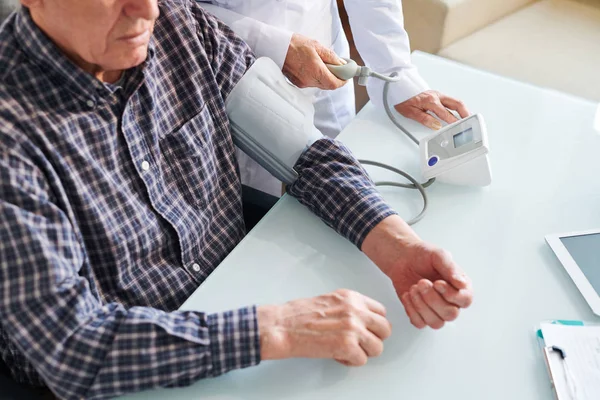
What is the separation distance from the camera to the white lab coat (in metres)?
1.33

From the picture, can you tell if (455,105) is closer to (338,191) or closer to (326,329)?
(338,191)

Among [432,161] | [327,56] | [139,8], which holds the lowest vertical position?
[432,161]

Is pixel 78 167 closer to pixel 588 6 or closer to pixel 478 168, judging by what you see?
pixel 478 168

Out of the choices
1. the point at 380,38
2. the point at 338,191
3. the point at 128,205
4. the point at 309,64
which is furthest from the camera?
the point at 380,38

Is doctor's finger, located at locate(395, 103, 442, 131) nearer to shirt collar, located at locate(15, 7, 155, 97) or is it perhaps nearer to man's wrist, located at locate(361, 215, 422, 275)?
man's wrist, located at locate(361, 215, 422, 275)

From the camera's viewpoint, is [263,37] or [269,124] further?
[263,37]

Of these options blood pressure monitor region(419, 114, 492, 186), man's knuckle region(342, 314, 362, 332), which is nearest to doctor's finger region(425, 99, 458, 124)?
blood pressure monitor region(419, 114, 492, 186)

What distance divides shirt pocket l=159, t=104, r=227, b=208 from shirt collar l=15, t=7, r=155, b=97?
0.20 m

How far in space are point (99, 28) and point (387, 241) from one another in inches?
21.5

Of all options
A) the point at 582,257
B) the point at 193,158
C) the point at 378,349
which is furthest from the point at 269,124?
the point at 582,257

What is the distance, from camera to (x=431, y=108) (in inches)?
52.8

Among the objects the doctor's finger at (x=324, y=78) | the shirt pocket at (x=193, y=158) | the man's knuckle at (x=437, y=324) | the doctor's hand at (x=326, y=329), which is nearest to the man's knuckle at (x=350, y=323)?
the doctor's hand at (x=326, y=329)

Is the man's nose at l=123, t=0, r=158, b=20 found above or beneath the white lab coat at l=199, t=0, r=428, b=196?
above

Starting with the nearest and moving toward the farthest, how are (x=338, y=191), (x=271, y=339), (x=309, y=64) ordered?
(x=271, y=339) < (x=338, y=191) < (x=309, y=64)
